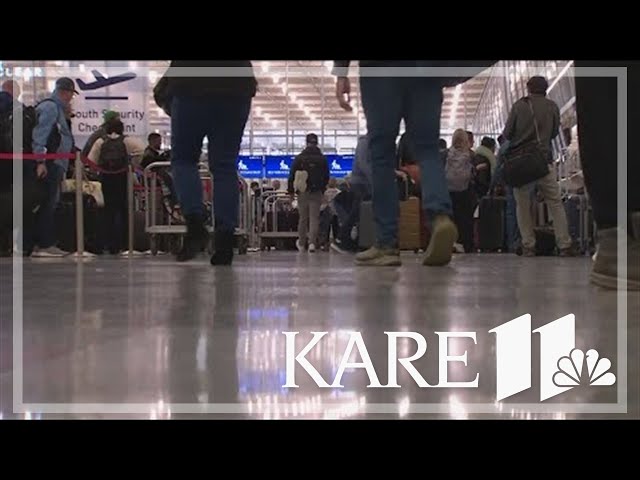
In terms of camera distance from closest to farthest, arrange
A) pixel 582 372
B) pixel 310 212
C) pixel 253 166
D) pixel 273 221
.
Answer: pixel 582 372, pixel 310 212, pixel 273 221, pixel 253 166

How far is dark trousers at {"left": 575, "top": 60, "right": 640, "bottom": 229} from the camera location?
1.67 m

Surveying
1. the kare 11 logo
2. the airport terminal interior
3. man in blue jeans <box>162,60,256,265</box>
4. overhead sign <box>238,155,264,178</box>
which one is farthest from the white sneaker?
overhead sign <box>238,155,264,178</box>

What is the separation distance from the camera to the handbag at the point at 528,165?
4.86 metres

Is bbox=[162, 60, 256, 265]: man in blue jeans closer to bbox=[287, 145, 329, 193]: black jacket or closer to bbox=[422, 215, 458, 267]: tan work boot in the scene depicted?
bbox=[422, 215, 458, 267]: tan work boot

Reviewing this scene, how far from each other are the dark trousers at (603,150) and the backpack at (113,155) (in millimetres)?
4687

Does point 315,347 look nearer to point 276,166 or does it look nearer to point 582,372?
point 582,372

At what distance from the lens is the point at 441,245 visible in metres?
2.92

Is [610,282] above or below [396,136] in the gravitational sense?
below

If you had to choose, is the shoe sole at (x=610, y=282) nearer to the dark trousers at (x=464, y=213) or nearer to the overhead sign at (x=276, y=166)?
the dark trousers at (x=464, y=213)

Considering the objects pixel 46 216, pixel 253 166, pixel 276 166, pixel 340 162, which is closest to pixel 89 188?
pixel 46 216

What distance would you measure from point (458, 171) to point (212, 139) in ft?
11.1
